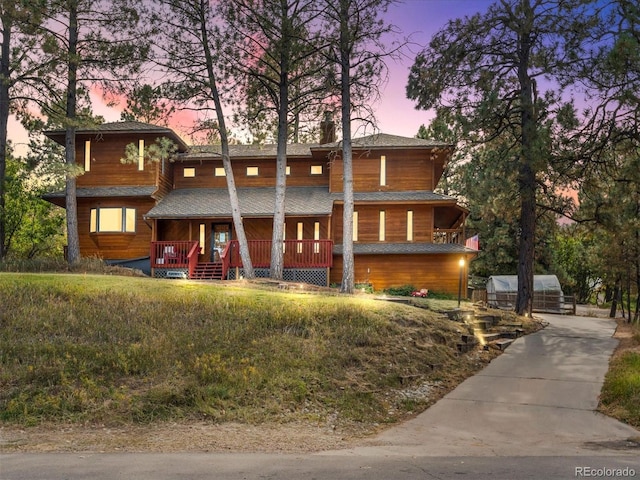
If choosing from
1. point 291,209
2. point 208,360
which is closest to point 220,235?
point 291,209

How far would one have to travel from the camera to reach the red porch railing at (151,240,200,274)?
26547 mm

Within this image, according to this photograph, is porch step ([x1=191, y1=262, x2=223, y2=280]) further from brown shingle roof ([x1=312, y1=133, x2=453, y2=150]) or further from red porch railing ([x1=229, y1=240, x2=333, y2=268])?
brown shingle roof ([x1=312, y1=133, x2=453, y2=150])

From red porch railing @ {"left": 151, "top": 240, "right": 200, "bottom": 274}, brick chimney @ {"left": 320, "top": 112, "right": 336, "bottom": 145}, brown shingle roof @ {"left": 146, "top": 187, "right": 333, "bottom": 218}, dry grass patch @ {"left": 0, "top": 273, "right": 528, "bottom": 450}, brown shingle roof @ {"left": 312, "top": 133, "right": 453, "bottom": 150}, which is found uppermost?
brick chimney @ {"left": 320, "top": 112, "right": 336, "bottom": 145}

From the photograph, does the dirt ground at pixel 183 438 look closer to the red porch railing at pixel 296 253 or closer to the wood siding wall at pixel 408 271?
the red porch railing at pixel 296 253

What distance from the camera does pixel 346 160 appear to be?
21.8 meters

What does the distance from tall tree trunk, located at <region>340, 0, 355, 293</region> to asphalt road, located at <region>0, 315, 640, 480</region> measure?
28.8ft

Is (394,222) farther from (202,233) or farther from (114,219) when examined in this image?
(114,219)

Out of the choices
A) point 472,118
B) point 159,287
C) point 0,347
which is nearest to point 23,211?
point 159,287

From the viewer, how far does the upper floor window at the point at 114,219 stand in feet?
96.0

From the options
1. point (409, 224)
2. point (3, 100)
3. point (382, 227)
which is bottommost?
point (382, 227)

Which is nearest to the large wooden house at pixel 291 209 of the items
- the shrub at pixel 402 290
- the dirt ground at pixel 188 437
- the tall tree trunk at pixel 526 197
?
the shrub at pixel 402 290

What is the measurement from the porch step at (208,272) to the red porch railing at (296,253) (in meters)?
0.92

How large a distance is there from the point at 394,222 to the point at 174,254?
11.6 metres

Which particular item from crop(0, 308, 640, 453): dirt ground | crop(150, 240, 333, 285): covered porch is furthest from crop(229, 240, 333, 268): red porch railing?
crop(0, 308, 640, 453): dirt ground
